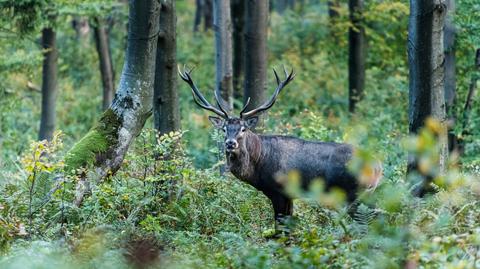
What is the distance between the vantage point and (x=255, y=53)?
A: 1559cm

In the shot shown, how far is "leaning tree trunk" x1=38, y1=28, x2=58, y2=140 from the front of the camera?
20489 millimetres

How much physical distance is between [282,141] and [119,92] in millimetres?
2456

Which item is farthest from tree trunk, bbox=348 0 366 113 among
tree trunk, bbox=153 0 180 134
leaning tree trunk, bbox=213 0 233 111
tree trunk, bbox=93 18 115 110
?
tree trunk, bbox=153 0 180 134

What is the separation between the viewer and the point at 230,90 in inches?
695

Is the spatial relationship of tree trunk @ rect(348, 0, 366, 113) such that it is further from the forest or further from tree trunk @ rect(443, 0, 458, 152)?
tree trunk @ rect(443, 0, 458, 152)

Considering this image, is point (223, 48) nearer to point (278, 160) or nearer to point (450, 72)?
point (450, 72)

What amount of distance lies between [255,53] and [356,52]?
838 cm

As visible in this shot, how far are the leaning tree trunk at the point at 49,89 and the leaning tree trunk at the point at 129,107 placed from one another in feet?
30.3

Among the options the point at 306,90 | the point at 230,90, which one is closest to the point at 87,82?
the point at 306,90

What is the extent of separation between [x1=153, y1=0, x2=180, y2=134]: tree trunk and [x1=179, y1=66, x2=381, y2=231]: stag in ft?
2.67

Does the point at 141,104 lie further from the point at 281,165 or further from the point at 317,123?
the point at 317,123

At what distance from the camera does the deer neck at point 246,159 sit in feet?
39.1

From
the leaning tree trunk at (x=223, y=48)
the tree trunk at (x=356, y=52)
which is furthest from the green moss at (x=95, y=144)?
the tree trunk at (x=356, y=52)

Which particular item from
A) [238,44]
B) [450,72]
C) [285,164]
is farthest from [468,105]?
A: [238,44]
